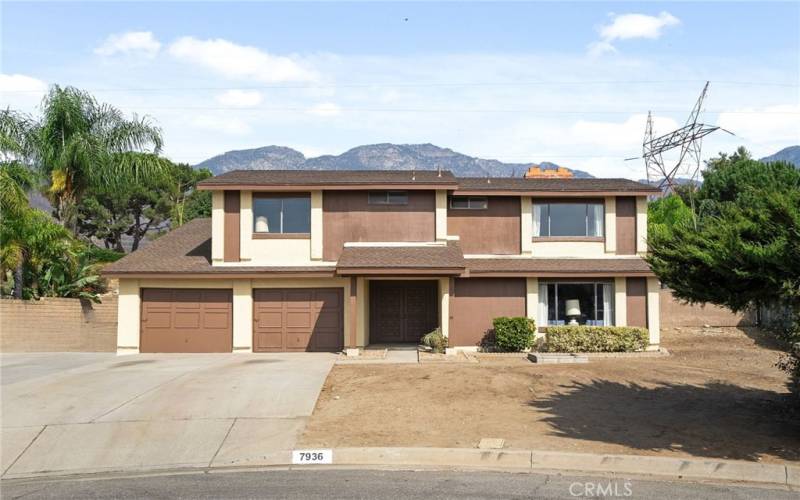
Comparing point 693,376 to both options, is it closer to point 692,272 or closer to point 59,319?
point 692,272

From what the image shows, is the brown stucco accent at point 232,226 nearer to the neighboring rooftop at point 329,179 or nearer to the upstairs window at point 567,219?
the neighboring rooftop at point 329,179

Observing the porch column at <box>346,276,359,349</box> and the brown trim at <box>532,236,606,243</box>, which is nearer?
the porch column at <box>346,276,359,349</box>

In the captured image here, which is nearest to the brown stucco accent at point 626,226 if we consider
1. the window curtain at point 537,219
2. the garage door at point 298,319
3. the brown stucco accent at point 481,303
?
the window curtain at point 537,219

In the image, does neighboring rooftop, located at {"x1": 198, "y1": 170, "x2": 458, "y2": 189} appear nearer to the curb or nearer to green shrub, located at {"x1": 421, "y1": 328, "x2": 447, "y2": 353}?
green shrub, located at {"x1": 421, "y1": 328, "x2": 447, "y2": 353}

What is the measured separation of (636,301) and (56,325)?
20.8 m

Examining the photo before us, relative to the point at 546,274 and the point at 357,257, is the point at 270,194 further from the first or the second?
the point at 546,274

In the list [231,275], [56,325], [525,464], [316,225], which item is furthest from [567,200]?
[56,325]

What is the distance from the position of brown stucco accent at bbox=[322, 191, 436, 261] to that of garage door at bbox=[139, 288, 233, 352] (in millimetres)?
4373

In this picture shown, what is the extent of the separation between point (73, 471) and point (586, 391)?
34.8 feet

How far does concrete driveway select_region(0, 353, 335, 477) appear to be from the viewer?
10922 millimetres

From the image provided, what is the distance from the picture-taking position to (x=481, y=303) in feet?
74.9

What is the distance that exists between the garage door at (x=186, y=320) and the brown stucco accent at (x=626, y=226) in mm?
13553

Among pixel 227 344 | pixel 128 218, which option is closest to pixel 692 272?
pixel 227 344
